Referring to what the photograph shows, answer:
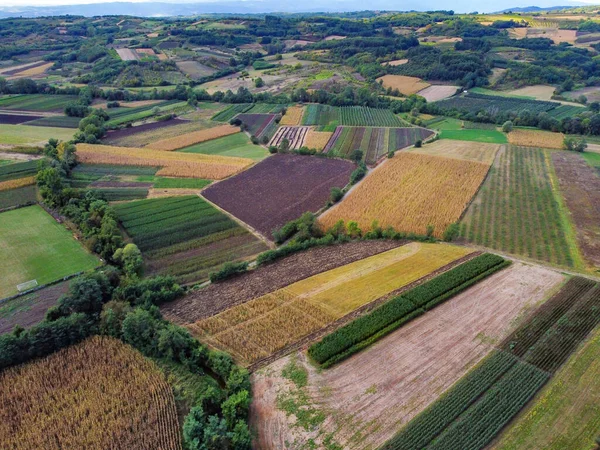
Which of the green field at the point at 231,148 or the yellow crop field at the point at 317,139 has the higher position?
the yellow crop field at the point at 317,139

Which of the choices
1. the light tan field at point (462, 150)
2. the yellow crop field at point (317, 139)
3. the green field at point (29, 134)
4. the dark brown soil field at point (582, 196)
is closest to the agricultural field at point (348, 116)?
the yellow crop field at point (317, 139)

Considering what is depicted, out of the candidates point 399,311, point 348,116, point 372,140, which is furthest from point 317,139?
point 399,311

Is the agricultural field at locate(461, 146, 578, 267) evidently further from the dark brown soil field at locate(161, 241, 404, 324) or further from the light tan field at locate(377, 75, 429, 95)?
the light tan field at locate(377, 75, 429, 95)

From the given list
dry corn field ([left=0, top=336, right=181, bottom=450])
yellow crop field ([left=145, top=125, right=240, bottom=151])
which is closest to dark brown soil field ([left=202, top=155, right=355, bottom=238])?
yellow crop field ([left=145, top=125, right=240, bottom=151])

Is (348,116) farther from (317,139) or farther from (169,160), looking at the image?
(169,160)

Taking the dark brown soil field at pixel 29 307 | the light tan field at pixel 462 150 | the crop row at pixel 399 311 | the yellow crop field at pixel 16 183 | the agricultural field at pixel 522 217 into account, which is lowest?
the dark brown soil field at pixel 29 307

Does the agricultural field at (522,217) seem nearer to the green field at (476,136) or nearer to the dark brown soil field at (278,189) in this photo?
the green field at (476,136)

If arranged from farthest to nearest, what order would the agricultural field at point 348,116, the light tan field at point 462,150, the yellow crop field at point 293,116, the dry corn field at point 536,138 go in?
the yellow crop field at point 293,116 → the agricultural field at point 348,116 → the dry corn field at point 536,138 → the light tan field at point 462,150
